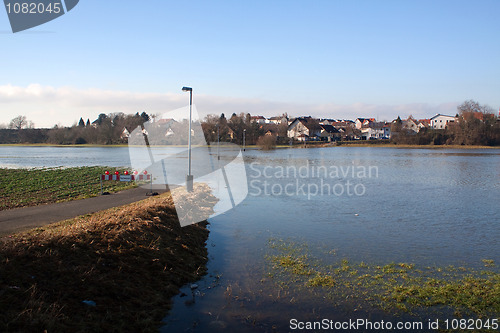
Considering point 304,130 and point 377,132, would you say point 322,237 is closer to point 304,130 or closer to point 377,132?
point 304,130

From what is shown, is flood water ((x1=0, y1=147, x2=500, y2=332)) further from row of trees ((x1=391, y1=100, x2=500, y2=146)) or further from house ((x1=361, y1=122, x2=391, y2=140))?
house ((x1=361, y1=122, x2=391, y2=140))

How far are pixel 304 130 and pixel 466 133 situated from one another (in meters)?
57.8

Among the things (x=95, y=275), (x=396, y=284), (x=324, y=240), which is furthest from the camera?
(x=324, y=240)

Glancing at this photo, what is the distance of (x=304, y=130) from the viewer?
146 meters

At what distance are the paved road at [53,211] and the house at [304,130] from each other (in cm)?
12176

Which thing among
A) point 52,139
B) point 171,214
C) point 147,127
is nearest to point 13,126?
point 52,139

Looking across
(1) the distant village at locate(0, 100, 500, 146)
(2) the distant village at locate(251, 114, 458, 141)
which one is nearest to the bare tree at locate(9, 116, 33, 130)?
(1) the distant village at locate(0, 100, 500, 146)

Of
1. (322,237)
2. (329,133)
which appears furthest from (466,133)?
(322,237)

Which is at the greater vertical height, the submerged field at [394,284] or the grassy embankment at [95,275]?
the grassy embankment at [95,275]

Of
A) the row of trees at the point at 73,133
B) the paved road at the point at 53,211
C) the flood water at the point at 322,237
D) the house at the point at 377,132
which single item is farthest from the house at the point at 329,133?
the paved road at the point at 53,211

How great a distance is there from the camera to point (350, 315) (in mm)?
7930

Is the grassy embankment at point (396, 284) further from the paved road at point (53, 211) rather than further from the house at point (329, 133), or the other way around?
the house at point (329, 133)

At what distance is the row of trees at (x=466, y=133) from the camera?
340 feet

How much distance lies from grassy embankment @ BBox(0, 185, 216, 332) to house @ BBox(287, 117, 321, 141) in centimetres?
12845
